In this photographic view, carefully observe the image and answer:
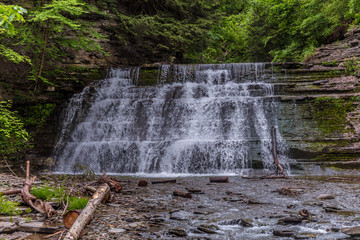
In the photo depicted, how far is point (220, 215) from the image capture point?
398cm

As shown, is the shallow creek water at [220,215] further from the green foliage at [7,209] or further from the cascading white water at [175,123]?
the cascading white water at [175,123]

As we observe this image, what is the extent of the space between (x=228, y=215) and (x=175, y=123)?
846cm

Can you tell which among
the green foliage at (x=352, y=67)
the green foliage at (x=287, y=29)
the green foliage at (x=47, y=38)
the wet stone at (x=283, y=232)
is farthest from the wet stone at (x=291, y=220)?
the green foliage at (x=287, y=29)

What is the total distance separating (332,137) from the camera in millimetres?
10242

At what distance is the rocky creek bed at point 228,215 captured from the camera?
312cm

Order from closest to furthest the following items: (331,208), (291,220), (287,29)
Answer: (291,220), (331,208), (287,29)

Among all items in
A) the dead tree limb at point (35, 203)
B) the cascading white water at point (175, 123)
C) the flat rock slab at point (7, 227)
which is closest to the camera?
the flat rock slab at point (7, 227)

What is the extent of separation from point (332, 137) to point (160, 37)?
13.0 metres

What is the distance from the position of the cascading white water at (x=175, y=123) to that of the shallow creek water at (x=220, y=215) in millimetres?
4334

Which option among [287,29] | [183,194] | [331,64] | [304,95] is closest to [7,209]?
[183,194]

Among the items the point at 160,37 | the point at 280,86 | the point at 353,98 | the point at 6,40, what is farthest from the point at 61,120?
the point at 353,98

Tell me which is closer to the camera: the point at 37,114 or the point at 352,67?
the point at 352,67

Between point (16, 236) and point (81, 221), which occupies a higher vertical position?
point (81, 221)

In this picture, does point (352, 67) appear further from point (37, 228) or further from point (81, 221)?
point (37, 228)
